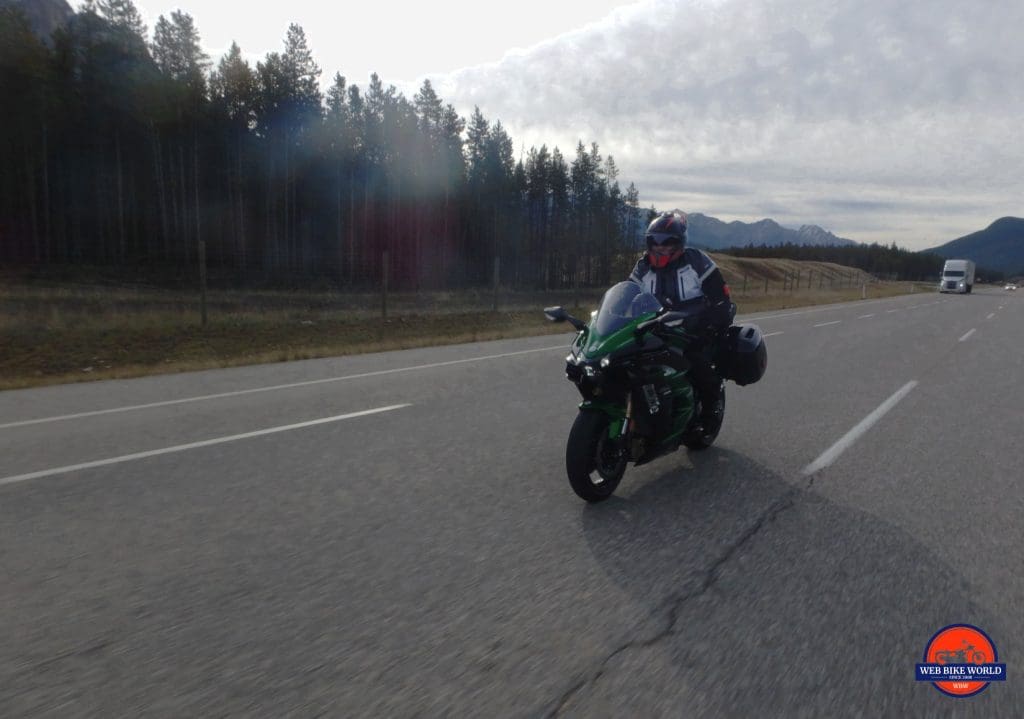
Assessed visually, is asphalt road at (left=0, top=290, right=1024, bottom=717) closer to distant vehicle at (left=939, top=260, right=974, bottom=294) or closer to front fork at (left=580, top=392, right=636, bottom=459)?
front fork at (left=580, top=392, right=636, bottom=459)

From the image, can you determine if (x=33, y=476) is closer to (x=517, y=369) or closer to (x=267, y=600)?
(x=267, y=600)

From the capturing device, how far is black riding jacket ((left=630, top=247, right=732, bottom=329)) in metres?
5.00

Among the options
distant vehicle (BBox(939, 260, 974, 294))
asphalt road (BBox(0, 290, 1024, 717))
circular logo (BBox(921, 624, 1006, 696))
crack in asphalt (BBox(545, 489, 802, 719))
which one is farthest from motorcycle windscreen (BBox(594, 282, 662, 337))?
distant vehicle (BBox(939, 260, 974, 294))

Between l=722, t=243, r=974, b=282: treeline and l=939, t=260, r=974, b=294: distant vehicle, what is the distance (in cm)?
9469

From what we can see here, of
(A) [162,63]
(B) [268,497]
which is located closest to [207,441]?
(B) [268,497]

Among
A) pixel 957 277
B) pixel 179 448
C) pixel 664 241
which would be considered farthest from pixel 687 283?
pixel 957 277

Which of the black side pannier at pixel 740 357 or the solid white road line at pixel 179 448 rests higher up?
the black side pannier at pixel 740 357

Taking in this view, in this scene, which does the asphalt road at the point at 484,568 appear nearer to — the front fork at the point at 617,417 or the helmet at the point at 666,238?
the front fork at the point at 617,417

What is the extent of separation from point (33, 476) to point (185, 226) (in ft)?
144

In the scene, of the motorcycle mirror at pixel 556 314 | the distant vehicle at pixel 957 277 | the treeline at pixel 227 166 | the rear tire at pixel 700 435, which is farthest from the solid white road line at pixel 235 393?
the distant vehicle at pixel 957 277

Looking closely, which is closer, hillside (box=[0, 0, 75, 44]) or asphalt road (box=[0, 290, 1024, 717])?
asphalt road (box=[0, 290, 1024, 717])

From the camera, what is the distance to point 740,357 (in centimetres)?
550

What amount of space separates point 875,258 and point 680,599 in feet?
617

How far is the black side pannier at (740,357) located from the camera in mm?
5508
